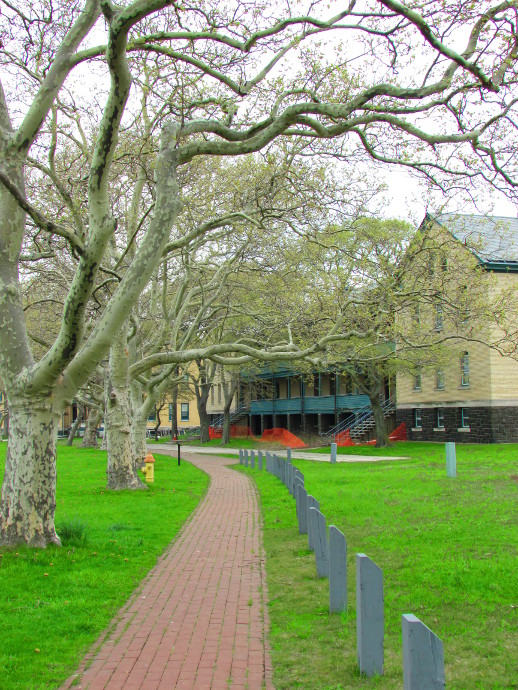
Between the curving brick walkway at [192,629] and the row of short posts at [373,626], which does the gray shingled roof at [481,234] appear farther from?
the row of short posts at [373,626]

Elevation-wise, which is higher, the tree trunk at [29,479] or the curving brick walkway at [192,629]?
the tree trunk at [29,479]

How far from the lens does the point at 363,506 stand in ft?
43.9

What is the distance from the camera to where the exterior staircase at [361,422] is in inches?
1657

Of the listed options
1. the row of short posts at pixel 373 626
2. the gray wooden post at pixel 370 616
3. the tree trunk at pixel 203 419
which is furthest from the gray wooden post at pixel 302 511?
the tree trunk at pixel 203 419

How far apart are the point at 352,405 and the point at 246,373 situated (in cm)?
777

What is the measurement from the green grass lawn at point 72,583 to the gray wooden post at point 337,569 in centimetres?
214

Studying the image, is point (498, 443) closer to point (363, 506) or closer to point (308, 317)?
point (308, 317)

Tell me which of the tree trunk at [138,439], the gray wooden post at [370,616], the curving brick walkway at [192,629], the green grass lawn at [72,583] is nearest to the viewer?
the gray wooden post at [370,616]

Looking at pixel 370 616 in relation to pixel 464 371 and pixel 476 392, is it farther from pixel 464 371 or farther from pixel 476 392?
pixel 464 371

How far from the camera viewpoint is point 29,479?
8875mm

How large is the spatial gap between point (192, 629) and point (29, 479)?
12.1 feet

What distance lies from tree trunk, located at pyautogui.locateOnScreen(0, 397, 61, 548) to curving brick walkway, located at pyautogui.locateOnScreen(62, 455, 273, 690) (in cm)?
164

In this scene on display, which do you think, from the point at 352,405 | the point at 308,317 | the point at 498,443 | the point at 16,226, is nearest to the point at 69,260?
the point at 308,317

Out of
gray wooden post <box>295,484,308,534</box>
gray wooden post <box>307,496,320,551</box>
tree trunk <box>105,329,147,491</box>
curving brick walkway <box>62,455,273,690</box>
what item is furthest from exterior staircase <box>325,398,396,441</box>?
gray wooden post <box>307,496,320,551</box>
